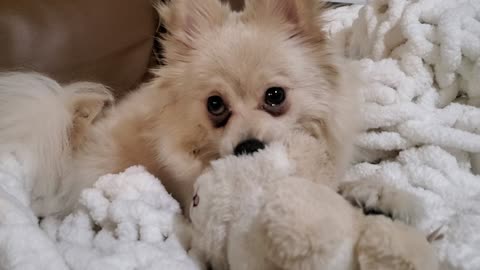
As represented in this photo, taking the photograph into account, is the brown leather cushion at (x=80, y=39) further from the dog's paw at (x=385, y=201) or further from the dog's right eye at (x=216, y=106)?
the dog's paw at (x=385, y=201)

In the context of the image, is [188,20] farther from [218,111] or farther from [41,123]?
[41,123]

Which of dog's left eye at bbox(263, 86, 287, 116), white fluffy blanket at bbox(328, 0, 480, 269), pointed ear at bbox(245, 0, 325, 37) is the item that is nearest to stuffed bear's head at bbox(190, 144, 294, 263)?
dog's left eye at bbox(263, 86, 287, 116)

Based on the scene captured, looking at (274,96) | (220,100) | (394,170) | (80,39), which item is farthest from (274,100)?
(80,39)

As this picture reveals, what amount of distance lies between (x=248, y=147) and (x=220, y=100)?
0.22 m

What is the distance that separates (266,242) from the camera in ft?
2.50

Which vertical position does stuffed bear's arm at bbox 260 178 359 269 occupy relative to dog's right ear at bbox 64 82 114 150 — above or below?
above

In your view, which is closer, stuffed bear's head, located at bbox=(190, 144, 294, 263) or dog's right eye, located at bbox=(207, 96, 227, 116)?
stuffed bear's head, located at bbox=(190, 144, 294, 263)

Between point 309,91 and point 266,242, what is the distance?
0.64 m

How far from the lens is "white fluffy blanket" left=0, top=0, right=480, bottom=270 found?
995mm

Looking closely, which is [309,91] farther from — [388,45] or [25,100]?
[25,100]

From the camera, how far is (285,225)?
2.42 ft

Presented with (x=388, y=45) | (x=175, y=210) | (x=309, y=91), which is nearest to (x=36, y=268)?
(x=175, y=210)

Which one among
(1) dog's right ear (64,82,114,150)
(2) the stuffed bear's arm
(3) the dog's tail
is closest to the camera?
(2) the stuffed bear's arm

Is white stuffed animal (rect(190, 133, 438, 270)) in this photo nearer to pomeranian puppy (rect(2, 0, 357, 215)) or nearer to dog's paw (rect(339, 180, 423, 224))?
dog's paw (rect(339, 180, 423, 224))
